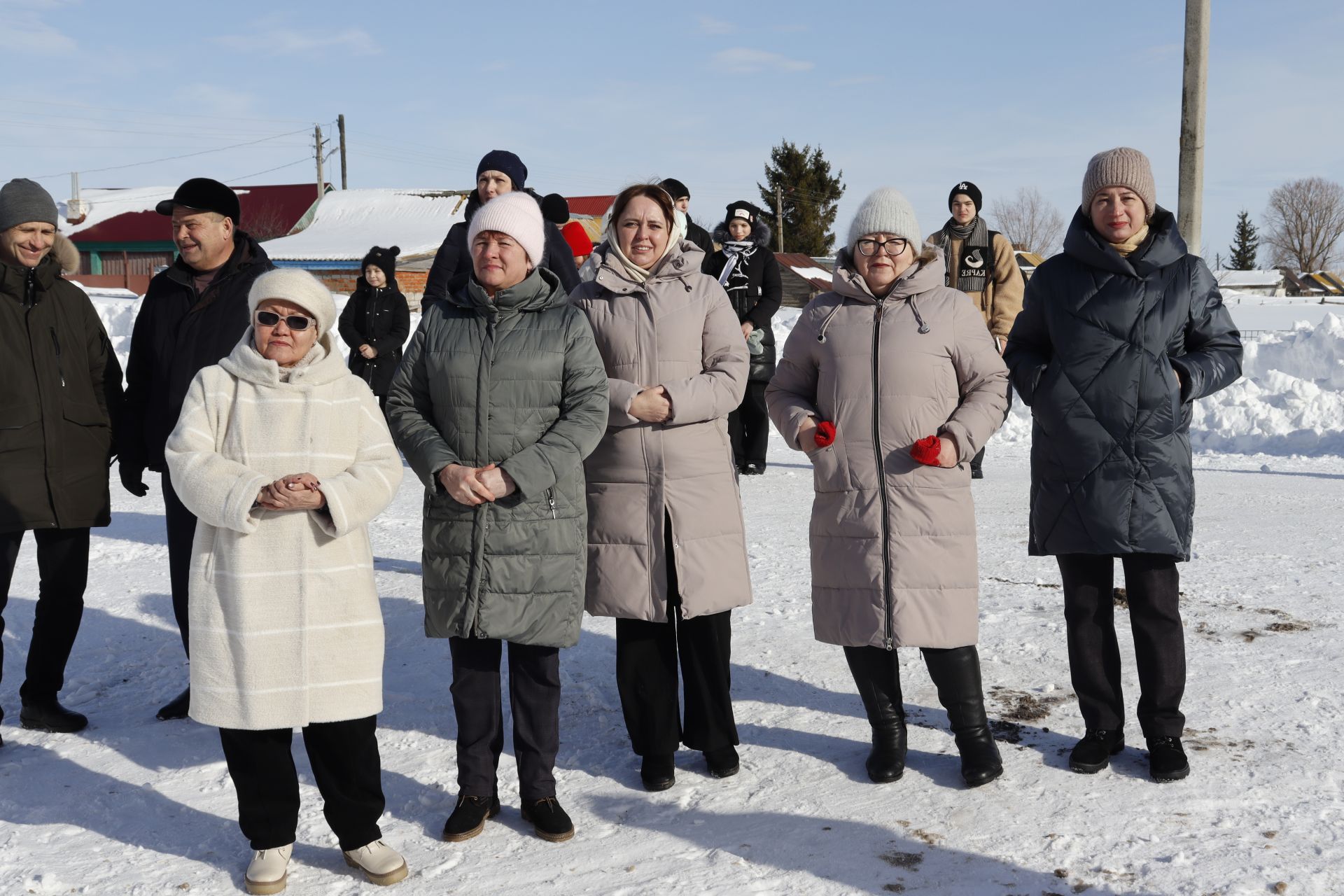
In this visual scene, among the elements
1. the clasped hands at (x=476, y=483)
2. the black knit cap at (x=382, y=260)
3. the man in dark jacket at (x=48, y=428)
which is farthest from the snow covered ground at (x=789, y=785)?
the black knit cap at (x=382, y=260)

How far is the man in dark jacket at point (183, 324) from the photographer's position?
4195mm

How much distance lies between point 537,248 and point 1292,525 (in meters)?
6.25

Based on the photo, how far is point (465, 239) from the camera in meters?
4.47

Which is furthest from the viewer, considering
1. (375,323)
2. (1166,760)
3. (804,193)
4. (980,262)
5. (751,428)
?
(804,193)

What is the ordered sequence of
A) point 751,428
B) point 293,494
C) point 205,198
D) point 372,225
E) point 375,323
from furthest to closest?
point 372,225 < point 375,323 < point 751,428 < point 205,198 < point 293,494

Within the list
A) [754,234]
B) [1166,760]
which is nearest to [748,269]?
[754,234]

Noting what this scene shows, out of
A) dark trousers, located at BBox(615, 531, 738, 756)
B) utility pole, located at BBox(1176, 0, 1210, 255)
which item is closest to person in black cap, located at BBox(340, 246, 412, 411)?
utility pole, located at BBox(1176, 0, 1210, 255)

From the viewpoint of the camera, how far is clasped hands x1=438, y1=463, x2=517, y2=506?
3291 mm

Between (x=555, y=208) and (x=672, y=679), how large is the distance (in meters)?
2.28

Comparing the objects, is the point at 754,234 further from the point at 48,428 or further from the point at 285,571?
the point at 285,571

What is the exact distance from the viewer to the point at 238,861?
3330 millimetres

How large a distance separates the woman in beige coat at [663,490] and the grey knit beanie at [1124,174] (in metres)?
1.27

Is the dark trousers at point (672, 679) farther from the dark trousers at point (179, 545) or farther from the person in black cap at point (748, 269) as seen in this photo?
the person in black cap at point (748, 269)

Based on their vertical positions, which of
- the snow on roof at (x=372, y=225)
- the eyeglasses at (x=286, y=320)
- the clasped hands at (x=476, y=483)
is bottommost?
the clasped hands at (x=476, y=483)
